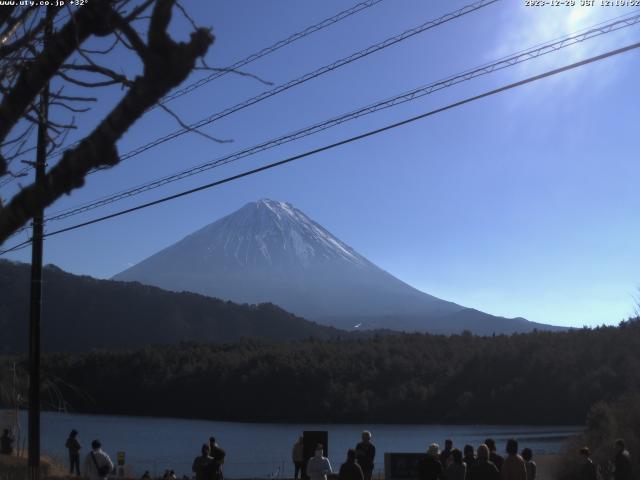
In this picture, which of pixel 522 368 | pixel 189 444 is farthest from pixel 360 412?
pixel 189 444

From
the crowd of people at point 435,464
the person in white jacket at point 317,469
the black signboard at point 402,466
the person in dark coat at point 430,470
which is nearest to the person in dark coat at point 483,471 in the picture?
the crowd of people at point 435,464

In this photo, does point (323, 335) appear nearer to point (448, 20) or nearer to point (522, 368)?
point (522, 368)

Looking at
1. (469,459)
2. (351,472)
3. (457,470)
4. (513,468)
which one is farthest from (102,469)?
(513,468)

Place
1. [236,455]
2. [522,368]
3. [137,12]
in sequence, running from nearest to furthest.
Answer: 1. [137,12]
2. [236,455]
3. [522,368]

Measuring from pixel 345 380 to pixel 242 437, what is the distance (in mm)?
23409

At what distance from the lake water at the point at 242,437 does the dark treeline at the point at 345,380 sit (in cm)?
308

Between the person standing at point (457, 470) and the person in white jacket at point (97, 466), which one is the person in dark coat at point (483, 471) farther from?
the person in white jacket at point (97, 466)

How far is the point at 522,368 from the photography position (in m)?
70.9

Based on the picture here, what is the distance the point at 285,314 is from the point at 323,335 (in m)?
6.39

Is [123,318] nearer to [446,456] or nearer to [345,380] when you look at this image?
[345,380]

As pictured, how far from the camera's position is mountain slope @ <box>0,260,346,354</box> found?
97125 mm

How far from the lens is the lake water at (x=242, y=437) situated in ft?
135

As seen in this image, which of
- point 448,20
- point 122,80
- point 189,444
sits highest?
point 448,20

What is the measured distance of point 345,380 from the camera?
7931cm
